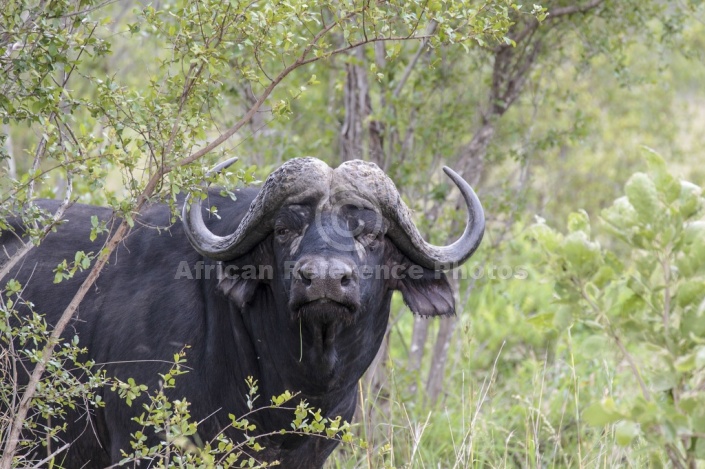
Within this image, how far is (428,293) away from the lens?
4656 mm

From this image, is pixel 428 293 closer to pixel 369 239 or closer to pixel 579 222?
pixel 369 239

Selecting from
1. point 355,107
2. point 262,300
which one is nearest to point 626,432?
point 262,300

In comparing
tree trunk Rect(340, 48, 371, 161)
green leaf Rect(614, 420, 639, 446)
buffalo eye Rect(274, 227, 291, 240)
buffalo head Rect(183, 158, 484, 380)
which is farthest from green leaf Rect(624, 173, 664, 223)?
tree trunk Rect(340, 48, 371, 161)

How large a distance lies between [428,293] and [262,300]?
0.83 m

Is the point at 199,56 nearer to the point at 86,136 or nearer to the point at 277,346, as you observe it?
the point at 86,136

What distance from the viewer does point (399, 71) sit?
6.35m

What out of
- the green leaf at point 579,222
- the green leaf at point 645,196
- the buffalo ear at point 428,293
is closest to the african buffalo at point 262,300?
the buffalo ear at point 428,293

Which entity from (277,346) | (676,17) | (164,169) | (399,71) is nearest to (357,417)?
(277,346)

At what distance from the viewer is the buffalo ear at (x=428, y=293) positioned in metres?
4.61

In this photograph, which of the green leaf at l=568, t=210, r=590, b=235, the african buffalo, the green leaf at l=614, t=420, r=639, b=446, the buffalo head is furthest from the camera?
the african buffalo

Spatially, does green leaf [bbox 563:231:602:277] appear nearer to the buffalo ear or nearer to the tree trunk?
the buffalo ear

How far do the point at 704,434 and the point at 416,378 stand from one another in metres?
3.72

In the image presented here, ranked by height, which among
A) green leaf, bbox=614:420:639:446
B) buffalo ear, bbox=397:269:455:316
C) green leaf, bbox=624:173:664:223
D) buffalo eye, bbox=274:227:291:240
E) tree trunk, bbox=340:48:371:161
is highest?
tree trunk, bbox=340:48:371:161

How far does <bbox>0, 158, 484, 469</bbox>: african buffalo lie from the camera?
4195 mm
